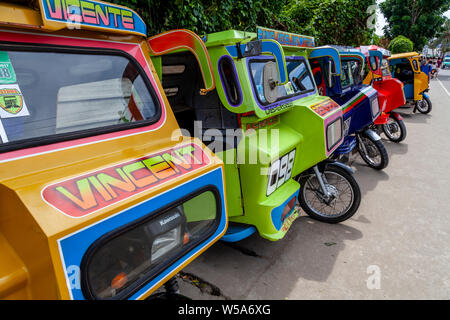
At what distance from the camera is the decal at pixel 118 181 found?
3.56ft

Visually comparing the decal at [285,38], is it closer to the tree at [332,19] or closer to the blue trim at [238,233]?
the blue trim at [238,233]

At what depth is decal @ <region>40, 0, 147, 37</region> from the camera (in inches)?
Result: 50.2

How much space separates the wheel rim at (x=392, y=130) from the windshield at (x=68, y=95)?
5996 millimetres

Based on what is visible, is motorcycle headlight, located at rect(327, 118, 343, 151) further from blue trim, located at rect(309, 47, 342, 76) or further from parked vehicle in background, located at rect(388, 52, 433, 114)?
parked vehicle in background, located at rect(388, 52, 433, 114)

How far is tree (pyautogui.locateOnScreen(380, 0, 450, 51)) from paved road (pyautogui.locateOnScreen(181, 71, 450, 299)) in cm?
2421

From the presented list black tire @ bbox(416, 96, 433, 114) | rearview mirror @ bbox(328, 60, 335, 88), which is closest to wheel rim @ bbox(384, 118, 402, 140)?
rearview mirror @ bbox(328, 60, 335, 88)

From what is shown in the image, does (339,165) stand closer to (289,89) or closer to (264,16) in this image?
(289,89)

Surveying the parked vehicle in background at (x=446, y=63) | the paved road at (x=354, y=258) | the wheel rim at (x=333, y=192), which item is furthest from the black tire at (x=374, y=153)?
the parked vehicle in background at (x=446, y=63)

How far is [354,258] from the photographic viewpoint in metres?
2.77

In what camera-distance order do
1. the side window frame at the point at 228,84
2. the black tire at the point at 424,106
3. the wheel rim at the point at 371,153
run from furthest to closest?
the black tire at the point at 424,106 → the wheel rim at the point at 371,153 → the side window frame at the point at 228,84

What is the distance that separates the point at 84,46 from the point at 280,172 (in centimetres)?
176

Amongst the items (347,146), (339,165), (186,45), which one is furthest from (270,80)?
(347,146)
